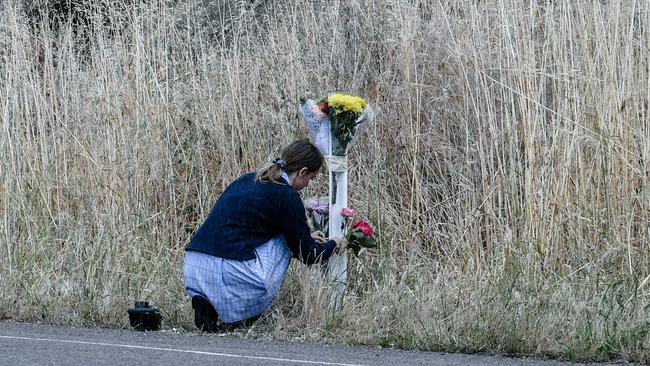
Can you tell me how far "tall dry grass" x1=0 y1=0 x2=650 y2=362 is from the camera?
784 cm

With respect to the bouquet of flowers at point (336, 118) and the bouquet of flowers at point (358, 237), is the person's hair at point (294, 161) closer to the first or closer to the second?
the bouquet of flowers at point (336, 118)

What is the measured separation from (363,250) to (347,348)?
1992mm

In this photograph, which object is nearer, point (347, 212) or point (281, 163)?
point (281, 163)

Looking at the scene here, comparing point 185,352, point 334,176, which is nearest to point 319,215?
point 334,176

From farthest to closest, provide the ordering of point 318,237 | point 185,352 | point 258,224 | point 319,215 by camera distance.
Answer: point 319,215 < point 318,237 < point 258,224 < point 185,352

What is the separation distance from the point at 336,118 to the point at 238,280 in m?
1.27

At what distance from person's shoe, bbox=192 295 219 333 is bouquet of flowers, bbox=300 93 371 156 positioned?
131cm

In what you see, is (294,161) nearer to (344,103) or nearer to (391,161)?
(344,103)

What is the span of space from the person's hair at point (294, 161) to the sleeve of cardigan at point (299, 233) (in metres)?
0.23

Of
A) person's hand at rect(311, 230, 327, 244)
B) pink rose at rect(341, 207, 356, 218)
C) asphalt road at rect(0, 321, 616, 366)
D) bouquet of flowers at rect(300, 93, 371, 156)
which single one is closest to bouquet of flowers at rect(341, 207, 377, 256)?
pink rose at rect(341, 207, 356, 218)

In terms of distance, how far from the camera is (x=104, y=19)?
1170cm

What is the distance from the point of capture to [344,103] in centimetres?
816

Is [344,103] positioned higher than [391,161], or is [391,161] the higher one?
[344,103]

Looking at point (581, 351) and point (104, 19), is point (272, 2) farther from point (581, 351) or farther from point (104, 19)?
point (581, 351)
